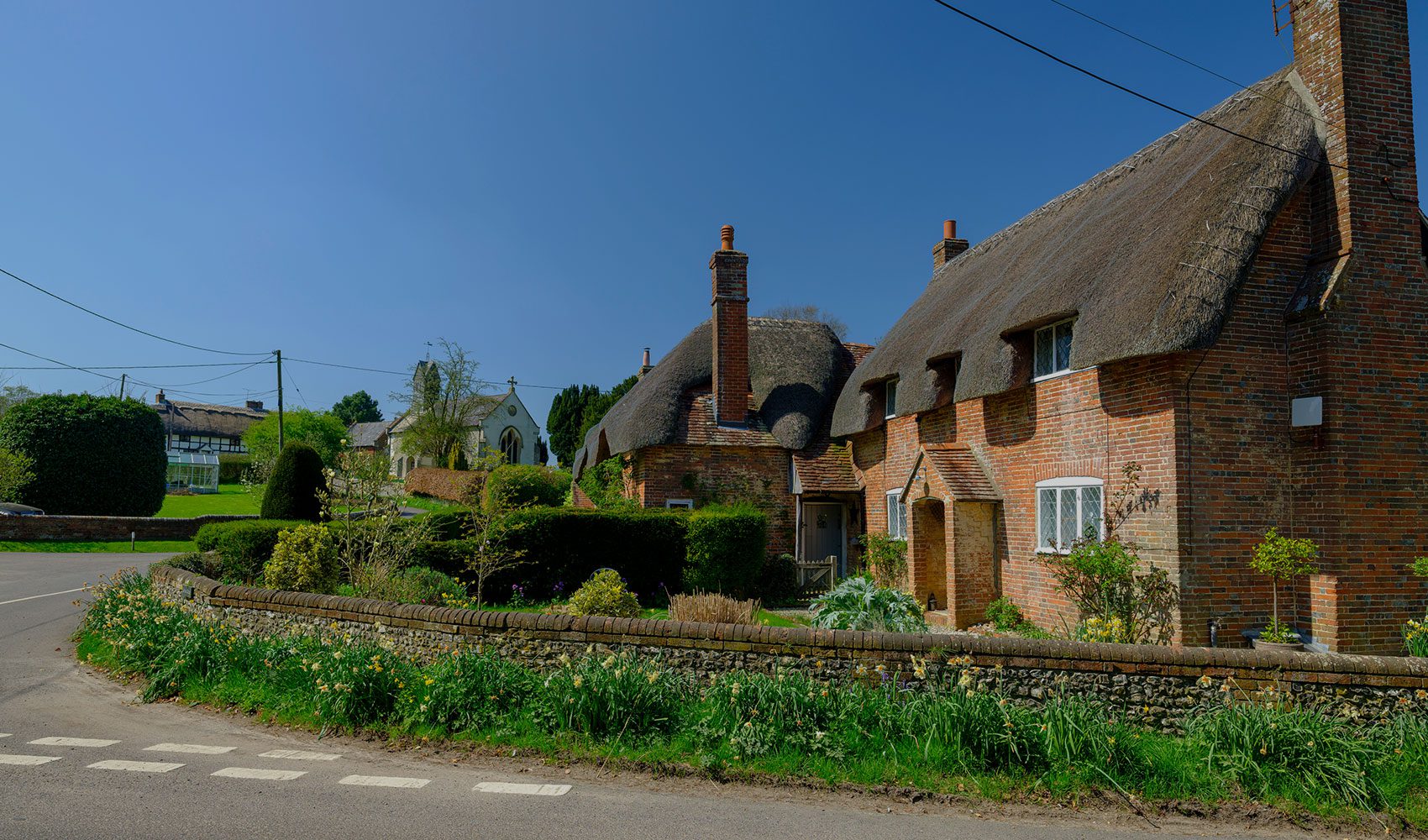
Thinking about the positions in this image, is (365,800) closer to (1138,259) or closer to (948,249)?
(1138,259)

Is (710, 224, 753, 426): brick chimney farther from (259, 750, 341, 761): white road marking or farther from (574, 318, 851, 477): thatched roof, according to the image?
(259, 750, 341, 761): white road marking

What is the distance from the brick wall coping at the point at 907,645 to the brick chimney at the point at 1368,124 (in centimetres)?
627

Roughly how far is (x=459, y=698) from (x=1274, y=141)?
12348mm

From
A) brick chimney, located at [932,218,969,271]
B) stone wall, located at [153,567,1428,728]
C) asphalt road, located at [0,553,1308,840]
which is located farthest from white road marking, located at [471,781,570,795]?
brick chimney, located at [932,218,969,271]

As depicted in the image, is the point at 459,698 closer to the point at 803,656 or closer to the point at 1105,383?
the point at 803,656

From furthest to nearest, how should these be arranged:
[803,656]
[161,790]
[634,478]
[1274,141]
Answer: [634,478] < [1274,141] < [803,656] < [161,790]

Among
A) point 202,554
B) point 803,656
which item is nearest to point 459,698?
point 803,656

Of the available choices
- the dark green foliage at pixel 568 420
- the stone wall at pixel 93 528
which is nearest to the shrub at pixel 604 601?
the stone wall at pixel 93 528

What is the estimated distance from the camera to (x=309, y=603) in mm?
9453

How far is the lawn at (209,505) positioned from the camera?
3433 cm

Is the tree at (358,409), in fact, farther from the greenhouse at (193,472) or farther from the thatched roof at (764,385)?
the thatched roof at (764,385)

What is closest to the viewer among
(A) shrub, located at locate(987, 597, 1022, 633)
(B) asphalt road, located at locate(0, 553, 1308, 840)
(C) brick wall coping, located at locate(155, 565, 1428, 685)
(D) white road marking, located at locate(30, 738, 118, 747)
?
(B) asphalt road, located at locate(0, 553, 1308, 840)

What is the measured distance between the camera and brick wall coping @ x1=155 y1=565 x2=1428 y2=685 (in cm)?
682

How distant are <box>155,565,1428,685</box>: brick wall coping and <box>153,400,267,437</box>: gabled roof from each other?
279 feet
